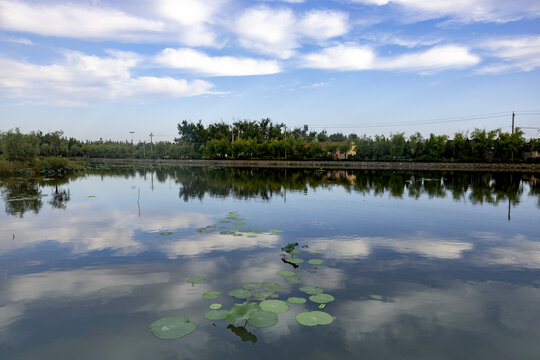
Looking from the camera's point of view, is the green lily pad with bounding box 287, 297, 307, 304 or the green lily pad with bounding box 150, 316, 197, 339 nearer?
the green lily pad with bounding box 150, 316, 197, 339

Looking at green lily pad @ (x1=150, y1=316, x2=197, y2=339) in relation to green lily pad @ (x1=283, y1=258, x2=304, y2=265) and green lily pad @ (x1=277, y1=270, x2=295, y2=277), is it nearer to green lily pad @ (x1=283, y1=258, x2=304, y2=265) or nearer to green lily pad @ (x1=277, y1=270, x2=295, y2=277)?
green lily pad @ (x1=277, y1=270, x2=295, y2=277)

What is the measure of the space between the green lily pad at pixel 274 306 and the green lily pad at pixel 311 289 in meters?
0.74

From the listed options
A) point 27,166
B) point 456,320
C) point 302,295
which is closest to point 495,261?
point 456,320

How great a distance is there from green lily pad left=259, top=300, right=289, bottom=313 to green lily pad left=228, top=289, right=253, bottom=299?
0.44m

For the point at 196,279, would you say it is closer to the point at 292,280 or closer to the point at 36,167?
the point at 292,280

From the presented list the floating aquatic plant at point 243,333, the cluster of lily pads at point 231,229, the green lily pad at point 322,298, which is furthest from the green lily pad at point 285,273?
the cluster of lily pads at point 231,229

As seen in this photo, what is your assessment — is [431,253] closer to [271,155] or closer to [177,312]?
[177,312]

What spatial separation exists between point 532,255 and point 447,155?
218ft

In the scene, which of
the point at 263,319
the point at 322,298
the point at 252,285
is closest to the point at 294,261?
the point at 252,285

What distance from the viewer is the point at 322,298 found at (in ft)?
21.4

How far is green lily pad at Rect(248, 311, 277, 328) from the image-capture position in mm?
5555

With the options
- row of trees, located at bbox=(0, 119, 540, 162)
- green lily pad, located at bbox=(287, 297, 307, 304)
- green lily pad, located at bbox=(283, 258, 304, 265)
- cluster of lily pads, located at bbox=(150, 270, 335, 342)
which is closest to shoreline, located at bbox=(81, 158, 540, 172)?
row of trees, located at bbox=(0, 119, 540, 162)

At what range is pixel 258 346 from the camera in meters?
5.03

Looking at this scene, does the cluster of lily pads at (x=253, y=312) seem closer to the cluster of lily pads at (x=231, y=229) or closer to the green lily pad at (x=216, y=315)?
the green lily pad at (x=216, y=315)
